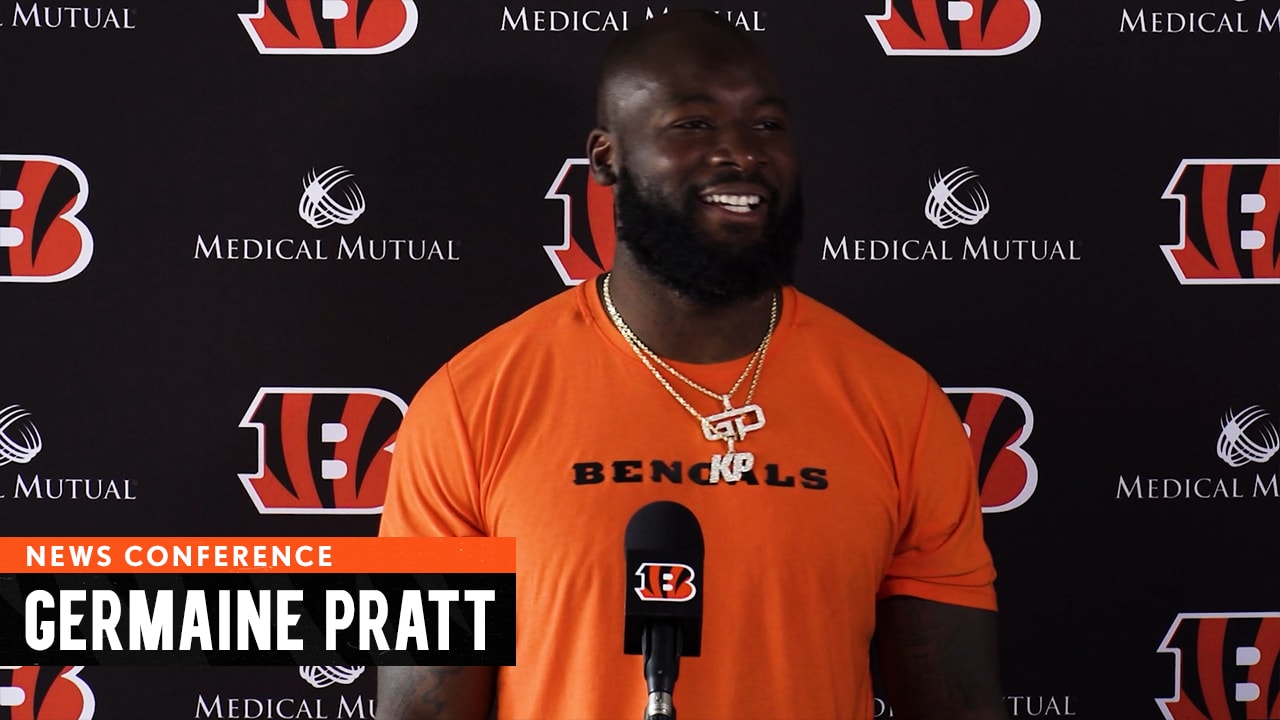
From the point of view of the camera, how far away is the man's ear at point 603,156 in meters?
1.57

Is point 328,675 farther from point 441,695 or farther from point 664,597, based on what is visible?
point 664,597

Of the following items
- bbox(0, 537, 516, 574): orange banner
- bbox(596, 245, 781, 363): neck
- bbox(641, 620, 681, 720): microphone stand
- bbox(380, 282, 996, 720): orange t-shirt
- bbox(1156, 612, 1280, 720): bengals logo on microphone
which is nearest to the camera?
bbox(641, 620, 681, 720): microphone stand

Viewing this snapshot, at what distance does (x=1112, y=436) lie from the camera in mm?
1960

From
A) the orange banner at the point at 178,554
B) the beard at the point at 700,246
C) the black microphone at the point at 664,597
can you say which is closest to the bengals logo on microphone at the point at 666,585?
the black microphone at the point at 664,597

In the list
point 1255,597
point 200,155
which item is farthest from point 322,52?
point 1255,597

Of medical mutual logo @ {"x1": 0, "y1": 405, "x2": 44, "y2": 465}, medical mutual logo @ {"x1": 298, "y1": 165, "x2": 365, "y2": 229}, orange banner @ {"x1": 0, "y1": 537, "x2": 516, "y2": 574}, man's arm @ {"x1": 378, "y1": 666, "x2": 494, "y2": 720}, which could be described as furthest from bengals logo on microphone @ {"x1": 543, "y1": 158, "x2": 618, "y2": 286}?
medical mutual logo @ {"x1": 0, "y1": 405, "x2": 44, "y2": 465}

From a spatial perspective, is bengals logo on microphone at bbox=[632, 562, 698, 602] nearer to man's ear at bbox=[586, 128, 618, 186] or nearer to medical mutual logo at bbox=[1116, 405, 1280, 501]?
man's ear at bbox=[586, 128, 618, 186]

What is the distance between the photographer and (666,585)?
1.02 meters

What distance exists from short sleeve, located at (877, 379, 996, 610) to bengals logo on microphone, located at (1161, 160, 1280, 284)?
25.1 inches

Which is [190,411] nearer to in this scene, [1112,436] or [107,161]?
[107,161]

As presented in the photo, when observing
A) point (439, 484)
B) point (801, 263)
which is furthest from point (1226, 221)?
point (439, 484)

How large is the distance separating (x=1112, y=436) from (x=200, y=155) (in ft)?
4.64

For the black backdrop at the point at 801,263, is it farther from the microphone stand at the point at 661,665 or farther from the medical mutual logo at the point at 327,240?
the microphone stand at the point at 661,665

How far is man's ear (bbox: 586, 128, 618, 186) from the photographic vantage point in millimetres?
1569
